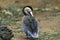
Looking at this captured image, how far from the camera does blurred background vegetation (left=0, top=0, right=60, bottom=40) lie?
27.9 ft

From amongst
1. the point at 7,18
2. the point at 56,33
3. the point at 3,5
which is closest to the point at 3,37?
the point at 56,33

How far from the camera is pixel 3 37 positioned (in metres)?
6.26

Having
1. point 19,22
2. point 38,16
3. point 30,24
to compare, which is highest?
point 30,24

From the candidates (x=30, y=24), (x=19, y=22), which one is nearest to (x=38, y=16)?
(x=19, y=22)

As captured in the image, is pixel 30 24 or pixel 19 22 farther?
pixel 19 22

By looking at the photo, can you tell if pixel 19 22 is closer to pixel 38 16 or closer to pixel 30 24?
pixel 38 16

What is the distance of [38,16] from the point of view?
10641 millimetres

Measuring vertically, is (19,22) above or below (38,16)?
above

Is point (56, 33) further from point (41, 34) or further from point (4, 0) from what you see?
point (4, 0)

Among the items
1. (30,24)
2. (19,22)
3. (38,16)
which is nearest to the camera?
(30,24)

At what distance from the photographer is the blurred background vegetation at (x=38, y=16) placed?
335 inches

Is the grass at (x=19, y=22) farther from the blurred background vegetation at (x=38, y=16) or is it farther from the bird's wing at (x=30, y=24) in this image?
the bird's wing at (x=30, y=24)

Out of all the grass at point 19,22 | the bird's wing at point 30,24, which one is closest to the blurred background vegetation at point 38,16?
the grass at point 19,22

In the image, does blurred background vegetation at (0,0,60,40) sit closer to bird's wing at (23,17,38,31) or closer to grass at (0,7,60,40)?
grass at (0,7,60,40)
